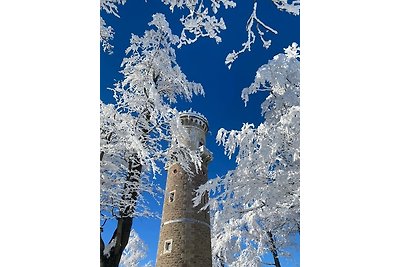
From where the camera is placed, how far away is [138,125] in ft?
10.9

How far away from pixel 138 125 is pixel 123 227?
0.95 m

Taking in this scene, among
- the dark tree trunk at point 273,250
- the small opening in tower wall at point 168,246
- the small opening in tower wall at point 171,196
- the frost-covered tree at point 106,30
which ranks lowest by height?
the dark tree trunk at point 273,250

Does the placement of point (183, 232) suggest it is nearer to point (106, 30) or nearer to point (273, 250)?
point (273, 250)

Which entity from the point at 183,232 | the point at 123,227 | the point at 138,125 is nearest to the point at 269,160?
the point at 138,125

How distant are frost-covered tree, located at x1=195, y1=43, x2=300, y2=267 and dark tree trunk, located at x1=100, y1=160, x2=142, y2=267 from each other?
0.69m

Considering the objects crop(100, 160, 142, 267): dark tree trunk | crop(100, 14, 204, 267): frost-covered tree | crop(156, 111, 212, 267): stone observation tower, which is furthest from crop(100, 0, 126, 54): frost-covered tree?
crop(156, 111, 212, 267): stone observation tower

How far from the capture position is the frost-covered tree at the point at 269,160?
9.72 ft

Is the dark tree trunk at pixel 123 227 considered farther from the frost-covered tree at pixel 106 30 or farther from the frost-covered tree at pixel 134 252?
the frost-covered tree at pixel 106 30

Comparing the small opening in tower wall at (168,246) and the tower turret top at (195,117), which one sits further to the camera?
the small opening in tower wall at (168,246)

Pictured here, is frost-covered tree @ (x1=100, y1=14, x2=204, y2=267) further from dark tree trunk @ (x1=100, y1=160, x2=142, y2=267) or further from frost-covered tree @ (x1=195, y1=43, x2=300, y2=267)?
frost-covered tree @ (x1=195, y1=43, x2=300, y2=267)

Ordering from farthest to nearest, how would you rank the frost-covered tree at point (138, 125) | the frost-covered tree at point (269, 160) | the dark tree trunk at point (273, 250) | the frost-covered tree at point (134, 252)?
the frost-covered tree at point (134, 252), the dark tree trunk at point (273, 250), the frost-covered tree at point (138, 125), the frost-covered tree at point (269, 160)

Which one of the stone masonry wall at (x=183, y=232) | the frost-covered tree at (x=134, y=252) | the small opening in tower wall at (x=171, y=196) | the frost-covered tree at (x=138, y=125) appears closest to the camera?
the frost-covered tree at (x=138, y=125)

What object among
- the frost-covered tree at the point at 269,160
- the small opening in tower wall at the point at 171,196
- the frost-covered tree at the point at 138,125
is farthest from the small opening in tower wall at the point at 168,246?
the frost-covered tree at the point at 269,160
